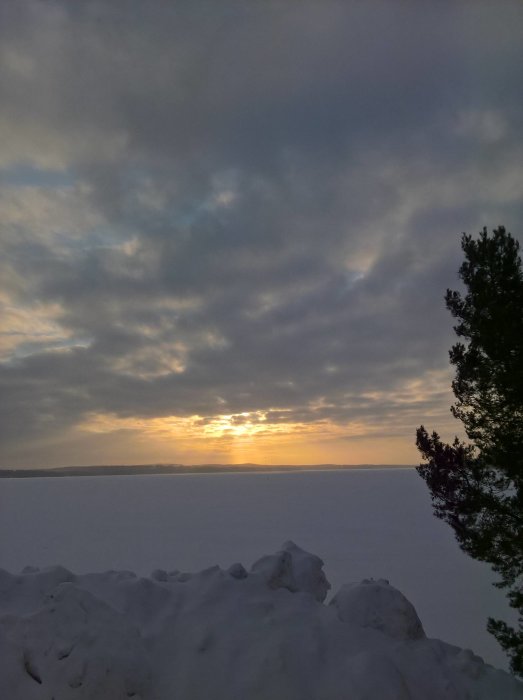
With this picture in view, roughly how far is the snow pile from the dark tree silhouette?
2734 mm

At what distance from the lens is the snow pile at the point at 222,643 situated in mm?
7133

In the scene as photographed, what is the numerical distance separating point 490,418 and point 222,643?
23.6 ft

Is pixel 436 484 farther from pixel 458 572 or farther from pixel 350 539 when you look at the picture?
pixel 350 539

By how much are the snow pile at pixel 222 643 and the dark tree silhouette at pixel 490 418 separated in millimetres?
2734

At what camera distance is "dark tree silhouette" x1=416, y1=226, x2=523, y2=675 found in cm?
1083

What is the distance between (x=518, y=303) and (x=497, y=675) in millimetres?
6861

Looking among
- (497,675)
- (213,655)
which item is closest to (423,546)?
(497,675)

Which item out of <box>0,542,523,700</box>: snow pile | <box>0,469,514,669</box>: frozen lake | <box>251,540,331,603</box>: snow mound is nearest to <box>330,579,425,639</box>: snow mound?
<box>0,542,523,700</box>: snow pile

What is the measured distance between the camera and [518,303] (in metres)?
→ 11.0

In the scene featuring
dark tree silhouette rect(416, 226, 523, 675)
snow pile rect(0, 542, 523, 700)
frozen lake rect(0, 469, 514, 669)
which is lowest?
frozen lake rect(0, 469, 514, 669)

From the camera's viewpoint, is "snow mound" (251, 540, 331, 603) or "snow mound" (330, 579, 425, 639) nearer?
"snow mound" (330, 579, 425, 639)

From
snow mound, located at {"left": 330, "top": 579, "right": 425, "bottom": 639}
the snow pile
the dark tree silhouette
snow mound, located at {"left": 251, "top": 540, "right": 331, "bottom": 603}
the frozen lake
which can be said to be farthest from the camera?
the frozen lake

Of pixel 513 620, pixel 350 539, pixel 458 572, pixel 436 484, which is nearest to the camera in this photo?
pixel 436 484

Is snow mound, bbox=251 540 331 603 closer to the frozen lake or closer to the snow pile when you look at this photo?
the snow pile
